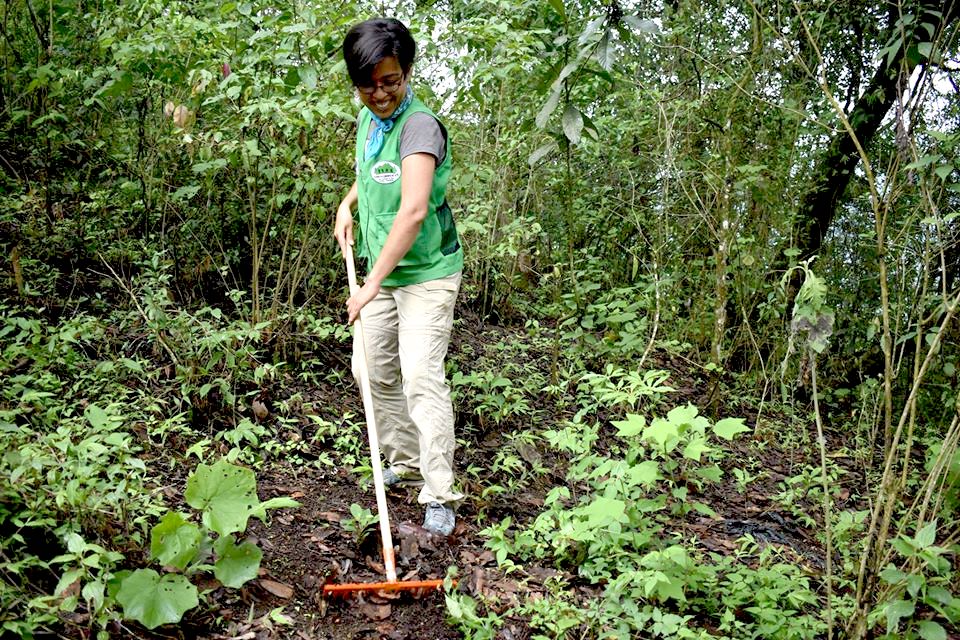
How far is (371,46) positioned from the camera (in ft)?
9.64

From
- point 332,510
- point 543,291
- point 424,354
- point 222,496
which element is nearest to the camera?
point 222,496

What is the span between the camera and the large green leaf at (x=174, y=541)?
247cm

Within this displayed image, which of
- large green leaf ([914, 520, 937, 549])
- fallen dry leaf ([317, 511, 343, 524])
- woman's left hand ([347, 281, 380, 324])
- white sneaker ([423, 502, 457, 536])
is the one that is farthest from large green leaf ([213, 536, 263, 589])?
large green leaf ([914, 520, 937, 549])

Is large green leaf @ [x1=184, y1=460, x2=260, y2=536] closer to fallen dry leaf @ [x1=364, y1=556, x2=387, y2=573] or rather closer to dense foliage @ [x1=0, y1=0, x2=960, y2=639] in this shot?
dense foliage @ [x1=0, y1=0, x2=960, y2=639]

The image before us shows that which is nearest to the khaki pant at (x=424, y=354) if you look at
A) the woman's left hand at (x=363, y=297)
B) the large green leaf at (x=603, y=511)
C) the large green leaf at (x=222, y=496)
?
the woman's left hand at (x=363, y=297)

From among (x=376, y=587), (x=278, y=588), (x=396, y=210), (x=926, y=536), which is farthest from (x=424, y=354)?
(x=926, y=536)

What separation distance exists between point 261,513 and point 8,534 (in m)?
0.80

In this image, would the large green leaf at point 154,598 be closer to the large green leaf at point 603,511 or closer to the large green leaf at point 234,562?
the large green leaf at point 234,562

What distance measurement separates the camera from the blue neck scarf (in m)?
3.18

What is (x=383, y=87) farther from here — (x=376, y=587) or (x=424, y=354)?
(x=376, y=587)

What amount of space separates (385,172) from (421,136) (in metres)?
0.24

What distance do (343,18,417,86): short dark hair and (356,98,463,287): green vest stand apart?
252 millimetres

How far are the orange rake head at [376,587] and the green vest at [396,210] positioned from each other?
50.2 inches

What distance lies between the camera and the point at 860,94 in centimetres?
634
